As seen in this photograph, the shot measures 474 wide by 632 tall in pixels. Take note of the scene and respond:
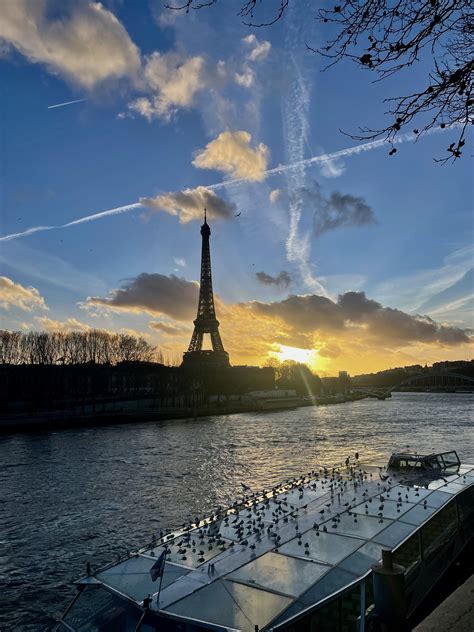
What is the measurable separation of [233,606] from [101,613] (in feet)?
6.68

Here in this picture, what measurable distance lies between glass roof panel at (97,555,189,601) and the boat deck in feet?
0.06

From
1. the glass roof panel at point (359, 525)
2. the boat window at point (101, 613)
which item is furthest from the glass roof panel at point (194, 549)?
the glass roof panel at point (359, 525)

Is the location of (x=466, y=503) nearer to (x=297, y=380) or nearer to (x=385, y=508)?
(x=385, y=508)

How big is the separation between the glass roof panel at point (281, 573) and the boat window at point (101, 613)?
1.74m

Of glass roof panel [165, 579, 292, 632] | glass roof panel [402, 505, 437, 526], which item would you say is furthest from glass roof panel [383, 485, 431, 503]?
glass roof panel [165, 579, 292, 632]

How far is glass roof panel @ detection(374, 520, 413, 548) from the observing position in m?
9.18

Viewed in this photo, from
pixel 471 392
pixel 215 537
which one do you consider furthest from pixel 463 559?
pixel 471 392

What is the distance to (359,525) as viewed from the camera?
10.1 meters

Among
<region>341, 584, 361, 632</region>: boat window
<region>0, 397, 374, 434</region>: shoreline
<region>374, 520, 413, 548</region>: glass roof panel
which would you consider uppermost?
<region>0, 397, 374, 434</region>: shoreline

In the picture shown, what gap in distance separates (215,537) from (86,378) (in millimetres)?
65225

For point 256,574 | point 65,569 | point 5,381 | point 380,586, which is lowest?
point 65,569

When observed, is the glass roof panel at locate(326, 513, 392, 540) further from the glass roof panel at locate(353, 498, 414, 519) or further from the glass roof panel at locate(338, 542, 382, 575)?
the glass roof panel at locate(338, 542, 382, 575)

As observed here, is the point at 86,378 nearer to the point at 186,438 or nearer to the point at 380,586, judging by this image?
the point at 186,438

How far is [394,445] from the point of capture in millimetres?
40000
